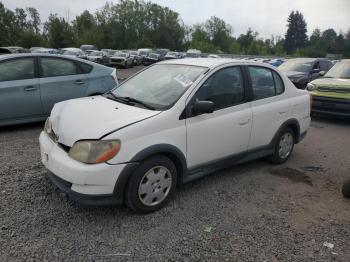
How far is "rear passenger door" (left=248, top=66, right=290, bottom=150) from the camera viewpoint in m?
4.85

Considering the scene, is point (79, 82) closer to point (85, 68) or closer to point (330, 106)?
point (85, 68)

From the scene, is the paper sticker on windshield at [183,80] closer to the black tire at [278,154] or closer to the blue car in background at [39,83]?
the black tire at [278,154]

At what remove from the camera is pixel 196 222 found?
3.69 metres

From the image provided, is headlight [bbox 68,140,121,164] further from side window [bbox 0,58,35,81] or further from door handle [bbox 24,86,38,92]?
side window [bbox 0,58,35,81]

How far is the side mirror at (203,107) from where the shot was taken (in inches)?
154

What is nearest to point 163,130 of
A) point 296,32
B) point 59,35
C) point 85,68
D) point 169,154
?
point 169,154

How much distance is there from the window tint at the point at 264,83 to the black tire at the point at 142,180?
5.72 ft

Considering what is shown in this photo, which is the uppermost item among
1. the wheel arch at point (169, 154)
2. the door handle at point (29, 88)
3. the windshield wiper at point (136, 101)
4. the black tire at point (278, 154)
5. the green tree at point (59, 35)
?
the green tree at point (59, 35)

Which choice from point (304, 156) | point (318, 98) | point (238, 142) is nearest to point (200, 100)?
point (238, 142)

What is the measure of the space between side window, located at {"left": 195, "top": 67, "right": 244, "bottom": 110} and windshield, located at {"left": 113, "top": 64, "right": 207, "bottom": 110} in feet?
0.60

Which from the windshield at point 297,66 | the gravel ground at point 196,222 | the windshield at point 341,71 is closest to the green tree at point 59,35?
the windshield at point 297,66

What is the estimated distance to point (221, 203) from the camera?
163 inches

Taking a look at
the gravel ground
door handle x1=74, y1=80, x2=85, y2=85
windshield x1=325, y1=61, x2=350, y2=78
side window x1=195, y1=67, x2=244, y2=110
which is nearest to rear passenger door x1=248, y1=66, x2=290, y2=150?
side window x1=195, y1=67, x2=244, y2=110

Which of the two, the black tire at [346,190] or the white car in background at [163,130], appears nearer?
the white car in background at [163,130]
